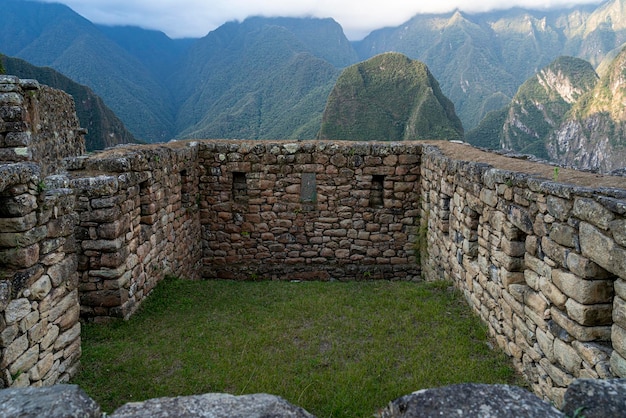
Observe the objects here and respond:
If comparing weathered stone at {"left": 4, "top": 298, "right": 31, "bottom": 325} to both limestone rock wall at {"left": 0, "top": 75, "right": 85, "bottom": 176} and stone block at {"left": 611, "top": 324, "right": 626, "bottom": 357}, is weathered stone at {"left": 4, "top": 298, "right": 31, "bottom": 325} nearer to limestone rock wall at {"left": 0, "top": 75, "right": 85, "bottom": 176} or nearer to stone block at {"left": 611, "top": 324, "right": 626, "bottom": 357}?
limestone rock wall at {"left": 0, "top": 75, "right": 85, "bottom": 176}

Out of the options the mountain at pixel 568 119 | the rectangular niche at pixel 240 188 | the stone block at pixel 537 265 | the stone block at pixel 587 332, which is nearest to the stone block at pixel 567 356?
the stone block at pixel 587 332

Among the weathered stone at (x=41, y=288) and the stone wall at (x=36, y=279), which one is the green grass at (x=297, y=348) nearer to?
the stone wall at (x=36, y=279)

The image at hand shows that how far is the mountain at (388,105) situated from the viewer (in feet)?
267

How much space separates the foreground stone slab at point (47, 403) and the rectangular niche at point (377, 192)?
329 inches

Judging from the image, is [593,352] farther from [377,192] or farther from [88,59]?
[88,59]

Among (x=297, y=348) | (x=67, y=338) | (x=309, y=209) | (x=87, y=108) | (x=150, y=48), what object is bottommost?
(x=297, y=348)

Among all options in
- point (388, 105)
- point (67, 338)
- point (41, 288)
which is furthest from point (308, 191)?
point (388, 105)

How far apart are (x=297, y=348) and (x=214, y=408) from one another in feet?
11.1

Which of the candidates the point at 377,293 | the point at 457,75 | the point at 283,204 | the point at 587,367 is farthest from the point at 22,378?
the point at 457,75

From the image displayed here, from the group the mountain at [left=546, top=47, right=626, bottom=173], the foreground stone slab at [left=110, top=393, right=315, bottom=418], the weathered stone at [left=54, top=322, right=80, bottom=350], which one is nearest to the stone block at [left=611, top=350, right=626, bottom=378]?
the foreground stone slab at [left=110, top=393, right=315, bottom=418]

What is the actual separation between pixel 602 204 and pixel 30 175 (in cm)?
447

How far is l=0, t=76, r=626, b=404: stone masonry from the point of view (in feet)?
12.1

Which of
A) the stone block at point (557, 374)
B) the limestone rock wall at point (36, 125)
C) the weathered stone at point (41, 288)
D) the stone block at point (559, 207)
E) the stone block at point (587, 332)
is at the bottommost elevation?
the stone block at point (557, 374)

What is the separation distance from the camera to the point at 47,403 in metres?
2.11
